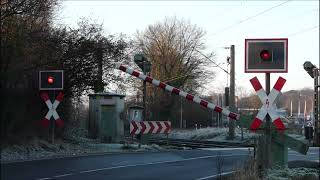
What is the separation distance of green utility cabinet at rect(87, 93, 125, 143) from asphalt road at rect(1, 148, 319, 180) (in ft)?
33.8

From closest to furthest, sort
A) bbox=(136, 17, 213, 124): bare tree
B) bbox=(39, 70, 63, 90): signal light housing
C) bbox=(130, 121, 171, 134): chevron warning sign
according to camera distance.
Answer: bbox=(39, 70, 63, 90): signal light housing
bbox=(130, 121, 171, 134): chevron warning sign
bbox=(136, 17, 213, 124): bare tree

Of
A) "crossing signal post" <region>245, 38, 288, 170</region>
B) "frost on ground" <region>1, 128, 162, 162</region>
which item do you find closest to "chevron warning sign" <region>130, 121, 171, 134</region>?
"frost on ground" <region>1, 128, 162, 162</region>

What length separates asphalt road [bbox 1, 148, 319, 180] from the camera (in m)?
14.3

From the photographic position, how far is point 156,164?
1800 cm

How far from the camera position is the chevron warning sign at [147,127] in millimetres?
26922

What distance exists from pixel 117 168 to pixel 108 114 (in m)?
15.2

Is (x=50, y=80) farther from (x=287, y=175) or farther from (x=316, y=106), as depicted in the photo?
(x=316, y=106)

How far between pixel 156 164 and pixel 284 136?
6.32m

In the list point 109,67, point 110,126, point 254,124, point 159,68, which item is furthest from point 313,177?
point 159,68

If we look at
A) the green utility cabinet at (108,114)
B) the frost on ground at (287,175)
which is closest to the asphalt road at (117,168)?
the frost on ground at (287,175)

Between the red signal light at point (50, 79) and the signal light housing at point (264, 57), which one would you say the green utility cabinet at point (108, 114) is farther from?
the signal light housing at point (264, 57)

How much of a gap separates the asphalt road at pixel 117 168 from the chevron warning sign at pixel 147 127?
6.04 m

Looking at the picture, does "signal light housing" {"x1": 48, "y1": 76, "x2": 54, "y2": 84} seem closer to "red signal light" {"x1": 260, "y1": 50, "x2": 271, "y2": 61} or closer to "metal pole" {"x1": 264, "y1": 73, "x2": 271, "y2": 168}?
"metal pole" {"x1": 264, "y1": 73, "x2": 271, "y2": 168}

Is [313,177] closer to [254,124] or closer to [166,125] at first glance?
[254,124]
